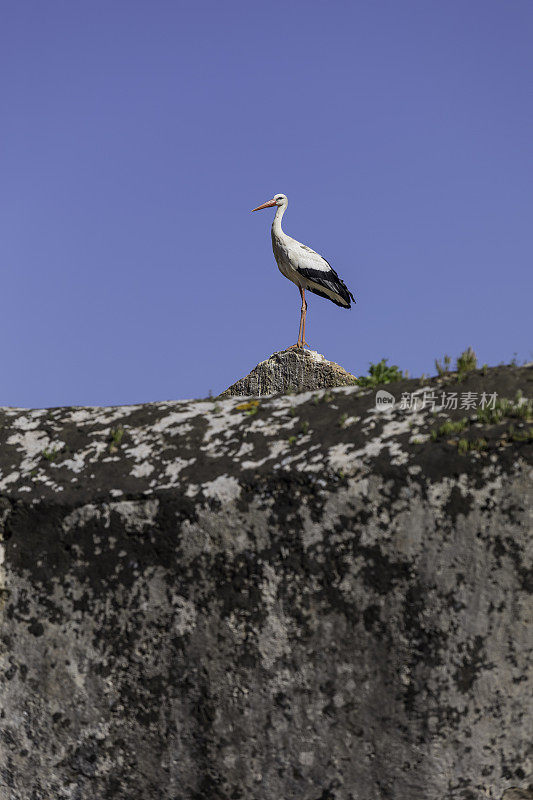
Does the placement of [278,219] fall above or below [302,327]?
above

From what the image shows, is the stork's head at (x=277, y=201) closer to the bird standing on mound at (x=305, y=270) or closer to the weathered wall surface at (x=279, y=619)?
the bird standing on mound at (x=305, y=270)

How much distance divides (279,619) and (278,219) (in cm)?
1124

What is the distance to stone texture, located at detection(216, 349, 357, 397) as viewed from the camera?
11.6 metres

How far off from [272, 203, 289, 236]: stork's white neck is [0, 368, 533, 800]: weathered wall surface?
32.6 feet

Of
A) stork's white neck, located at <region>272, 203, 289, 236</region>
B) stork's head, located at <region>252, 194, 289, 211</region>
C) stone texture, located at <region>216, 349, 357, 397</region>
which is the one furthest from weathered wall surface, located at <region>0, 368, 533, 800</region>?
stork's head, located at <region>252, 194, 289, 211</region>

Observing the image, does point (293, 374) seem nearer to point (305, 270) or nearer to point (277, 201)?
point (305, 270)

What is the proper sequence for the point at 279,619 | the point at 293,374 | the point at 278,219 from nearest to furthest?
the point at 279,619
the point at 293,374
the point at 278,219

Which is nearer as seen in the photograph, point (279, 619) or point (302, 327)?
point (279, 619)

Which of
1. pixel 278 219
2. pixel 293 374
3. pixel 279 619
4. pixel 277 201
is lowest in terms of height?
pixel 279 619

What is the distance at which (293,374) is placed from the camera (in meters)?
11.8

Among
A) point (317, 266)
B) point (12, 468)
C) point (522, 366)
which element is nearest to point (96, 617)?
point (12, 468)

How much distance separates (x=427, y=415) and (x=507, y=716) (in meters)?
1.67

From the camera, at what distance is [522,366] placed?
4.82 meters

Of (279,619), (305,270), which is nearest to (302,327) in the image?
(305,270)
